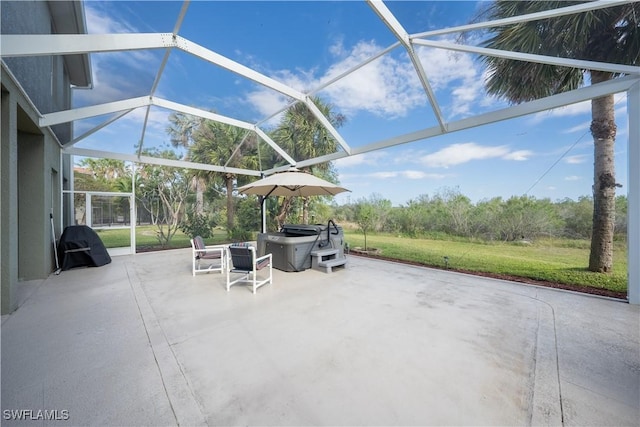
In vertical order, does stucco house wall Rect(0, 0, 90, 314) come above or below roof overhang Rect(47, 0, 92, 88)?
below

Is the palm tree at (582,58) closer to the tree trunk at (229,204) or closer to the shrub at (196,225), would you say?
the tree trunk at (229,204)

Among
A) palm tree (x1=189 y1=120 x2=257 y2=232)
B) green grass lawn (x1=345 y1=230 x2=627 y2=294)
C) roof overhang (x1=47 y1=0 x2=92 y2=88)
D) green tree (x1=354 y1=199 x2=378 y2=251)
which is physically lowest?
green grass lawn (x1=345 y1=230 x2=627 y2=294)

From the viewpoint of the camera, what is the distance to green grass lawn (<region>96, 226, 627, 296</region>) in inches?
183

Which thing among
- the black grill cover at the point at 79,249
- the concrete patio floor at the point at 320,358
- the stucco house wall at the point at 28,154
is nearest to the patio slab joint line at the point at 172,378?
the concrete patio floor at the point at 320,358

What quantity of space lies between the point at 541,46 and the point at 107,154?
11152 millimetres

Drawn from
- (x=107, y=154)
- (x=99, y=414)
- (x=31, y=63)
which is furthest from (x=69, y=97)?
(x=99, y=414)

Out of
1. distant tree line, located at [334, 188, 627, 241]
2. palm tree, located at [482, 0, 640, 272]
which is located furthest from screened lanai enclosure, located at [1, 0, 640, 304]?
distant tree line, located at [334, 188, 627, 241]

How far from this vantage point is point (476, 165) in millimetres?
6758

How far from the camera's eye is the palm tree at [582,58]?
12.1ft

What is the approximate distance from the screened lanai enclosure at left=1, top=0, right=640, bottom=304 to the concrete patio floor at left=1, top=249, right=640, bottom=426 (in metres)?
2.54

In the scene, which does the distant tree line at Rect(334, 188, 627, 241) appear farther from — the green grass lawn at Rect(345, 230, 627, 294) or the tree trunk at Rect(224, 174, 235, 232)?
the tree trunk at Rect(224, 174, 235, 232)

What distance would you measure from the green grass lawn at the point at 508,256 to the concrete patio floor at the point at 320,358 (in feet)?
3.27

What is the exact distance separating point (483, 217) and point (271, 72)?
22.0 ft

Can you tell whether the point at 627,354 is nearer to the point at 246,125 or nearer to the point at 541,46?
the point at 541,46
